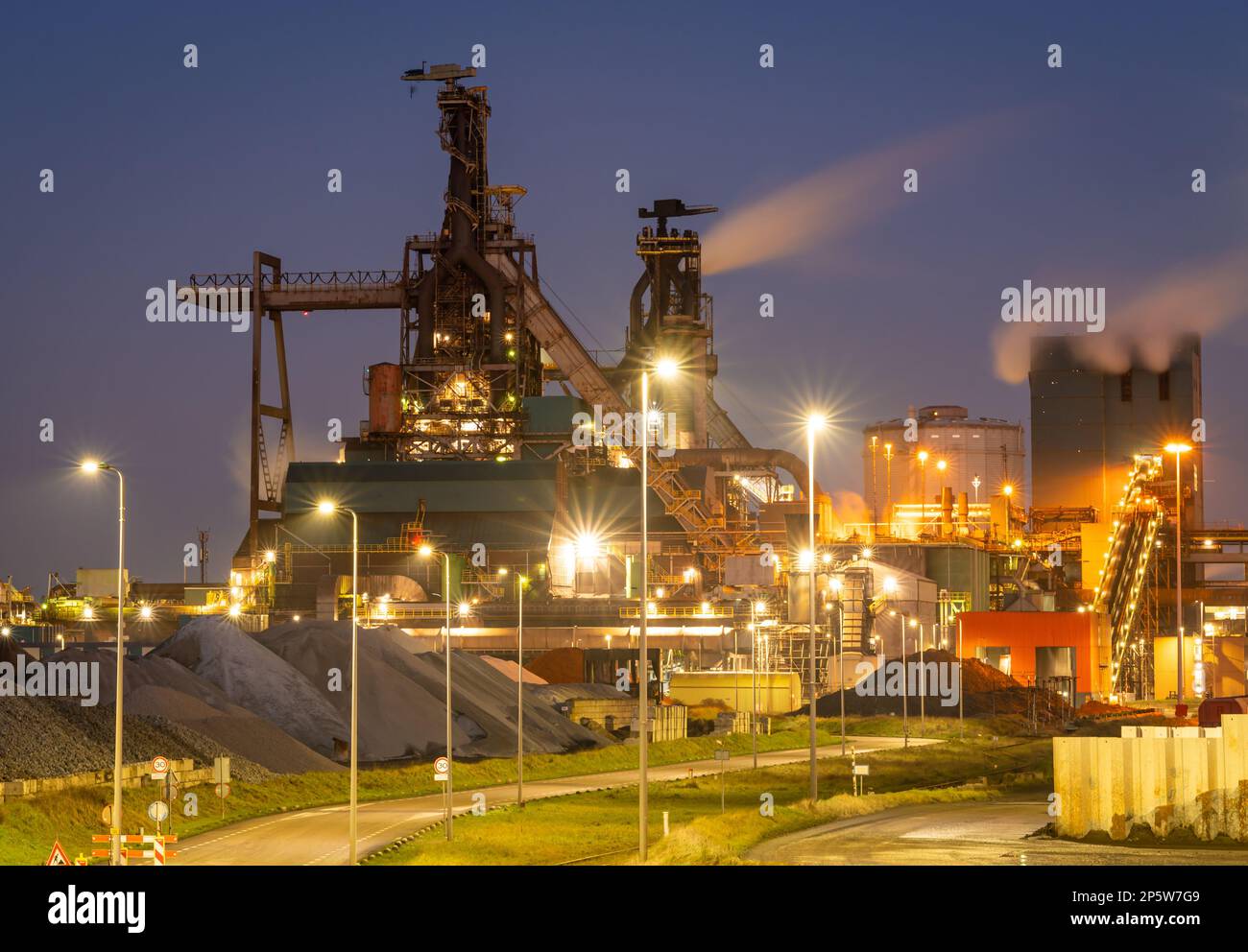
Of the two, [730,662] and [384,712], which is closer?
[384,712]

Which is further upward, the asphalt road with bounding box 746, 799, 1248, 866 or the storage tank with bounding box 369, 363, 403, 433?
the storage tank with bounding box 369, 363, 403, 433

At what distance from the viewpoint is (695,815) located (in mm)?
46938

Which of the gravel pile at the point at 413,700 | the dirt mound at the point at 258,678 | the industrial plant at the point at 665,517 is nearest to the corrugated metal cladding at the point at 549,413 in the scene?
the industrial plant at the point at 665,517

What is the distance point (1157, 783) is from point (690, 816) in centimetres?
1406

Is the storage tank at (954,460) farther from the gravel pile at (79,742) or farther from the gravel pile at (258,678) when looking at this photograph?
the gravel pile at (79,742)

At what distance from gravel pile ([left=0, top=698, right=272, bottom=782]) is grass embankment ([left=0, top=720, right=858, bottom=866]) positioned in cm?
114

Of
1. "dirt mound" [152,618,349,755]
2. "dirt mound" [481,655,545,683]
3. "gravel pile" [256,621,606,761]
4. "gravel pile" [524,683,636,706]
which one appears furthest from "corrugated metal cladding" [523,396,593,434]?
"dirt mound" [152,618,349,755]

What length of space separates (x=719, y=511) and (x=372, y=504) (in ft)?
89.8

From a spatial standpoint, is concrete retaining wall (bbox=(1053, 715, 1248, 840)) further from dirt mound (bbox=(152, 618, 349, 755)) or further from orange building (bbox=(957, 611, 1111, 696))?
orange building (bbox=(957, 611, 1111, 696))

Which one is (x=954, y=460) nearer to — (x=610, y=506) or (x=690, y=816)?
(x=610, y=506)

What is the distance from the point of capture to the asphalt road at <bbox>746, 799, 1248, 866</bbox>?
1320 inches
